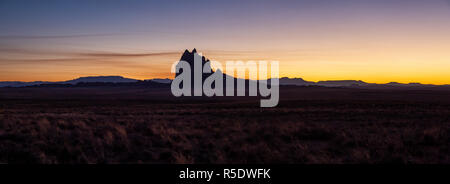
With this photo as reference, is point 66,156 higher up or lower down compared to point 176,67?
lower down

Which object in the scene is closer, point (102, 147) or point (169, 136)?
point (102, 147)

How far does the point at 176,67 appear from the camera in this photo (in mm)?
182500

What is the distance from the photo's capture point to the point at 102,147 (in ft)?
24.7
